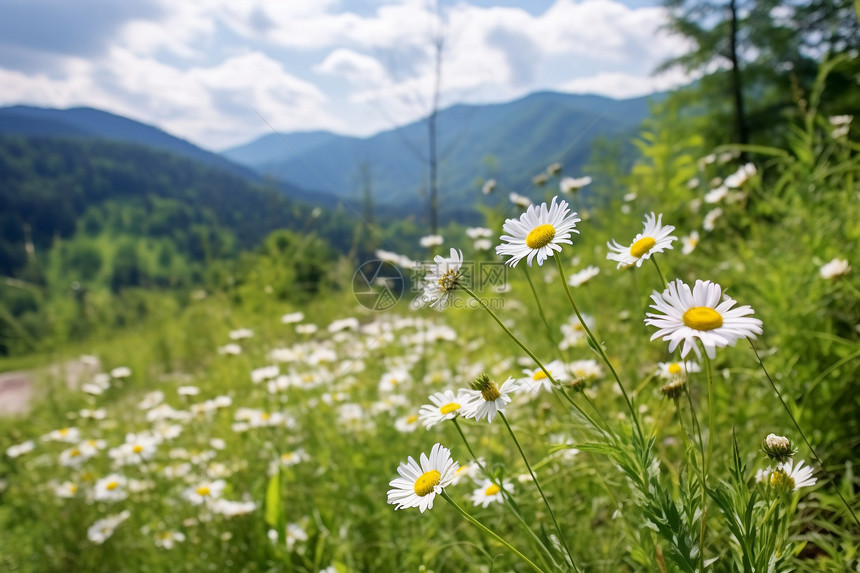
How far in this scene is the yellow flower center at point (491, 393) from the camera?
30.6 inches

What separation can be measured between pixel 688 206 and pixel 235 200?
76.5 metres

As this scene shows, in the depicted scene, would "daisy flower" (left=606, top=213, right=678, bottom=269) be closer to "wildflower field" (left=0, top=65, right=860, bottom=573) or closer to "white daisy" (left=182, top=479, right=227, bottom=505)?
"wildflower field" (left=0, top=65, right=860, bottom=573)

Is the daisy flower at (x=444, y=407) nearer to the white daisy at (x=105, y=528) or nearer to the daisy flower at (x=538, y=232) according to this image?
the daisy flower at (x=538, y=232)

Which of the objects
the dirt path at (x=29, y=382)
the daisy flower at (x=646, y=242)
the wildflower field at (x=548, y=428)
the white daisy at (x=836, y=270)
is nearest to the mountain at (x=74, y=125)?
the dirt path at (x=29, y=382)

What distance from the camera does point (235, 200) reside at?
73.0m

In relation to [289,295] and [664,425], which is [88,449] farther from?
[664,425]

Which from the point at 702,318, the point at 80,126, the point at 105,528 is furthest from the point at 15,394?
the point at 80,126

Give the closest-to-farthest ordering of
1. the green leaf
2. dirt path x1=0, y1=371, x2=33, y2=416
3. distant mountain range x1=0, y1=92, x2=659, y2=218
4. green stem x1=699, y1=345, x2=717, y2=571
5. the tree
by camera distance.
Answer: green stem x1=699, y1=345, x2=717, y2=571
the green leaf
distant mountain range x1=0, y1=92, x2=659, y2=218
dirt path x1=0, y1=371, x2=33, y2=416
the tree

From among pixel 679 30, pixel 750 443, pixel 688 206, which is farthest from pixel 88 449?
pixel 679 30

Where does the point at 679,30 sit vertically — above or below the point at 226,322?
above

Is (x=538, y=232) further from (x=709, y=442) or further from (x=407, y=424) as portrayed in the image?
(x=407, y=424)

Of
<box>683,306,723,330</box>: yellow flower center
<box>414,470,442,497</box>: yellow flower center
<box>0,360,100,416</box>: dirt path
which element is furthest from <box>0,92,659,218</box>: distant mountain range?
<box>0,360,100,416</box>: dirt path

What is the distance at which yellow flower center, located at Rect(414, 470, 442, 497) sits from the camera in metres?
0.73

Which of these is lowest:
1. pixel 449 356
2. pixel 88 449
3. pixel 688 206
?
pixel 88 449
